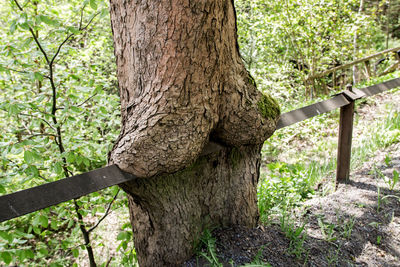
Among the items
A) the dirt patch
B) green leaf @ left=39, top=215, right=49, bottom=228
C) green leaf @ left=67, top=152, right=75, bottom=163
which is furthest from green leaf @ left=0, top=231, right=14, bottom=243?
the dirt patch

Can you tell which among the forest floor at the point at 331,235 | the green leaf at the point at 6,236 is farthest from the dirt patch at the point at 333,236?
the green leaf at the point at 6,236

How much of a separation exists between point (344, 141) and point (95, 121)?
A: 283 cm

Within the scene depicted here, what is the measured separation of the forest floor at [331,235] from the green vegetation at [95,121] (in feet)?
0.14

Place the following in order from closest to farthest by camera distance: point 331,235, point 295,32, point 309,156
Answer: point 331,235 < point 309,156 < point 295,32

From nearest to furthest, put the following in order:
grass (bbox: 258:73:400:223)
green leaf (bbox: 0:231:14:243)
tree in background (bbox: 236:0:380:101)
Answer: green leaf (bbox: 0:231:14:243) < grass (bbox: 258:73:400:223) < tree in background (bbox: 236:0:380:101)

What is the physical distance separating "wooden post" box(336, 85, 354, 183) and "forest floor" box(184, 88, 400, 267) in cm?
14

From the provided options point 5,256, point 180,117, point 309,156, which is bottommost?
point 309,156

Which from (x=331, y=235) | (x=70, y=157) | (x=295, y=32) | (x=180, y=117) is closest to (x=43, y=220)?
(x=70, y=157)

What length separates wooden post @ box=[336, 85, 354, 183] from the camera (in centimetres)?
338

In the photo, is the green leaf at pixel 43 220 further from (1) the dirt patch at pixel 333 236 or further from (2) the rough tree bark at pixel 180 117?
(1) the dirt patch at pixel 333 236

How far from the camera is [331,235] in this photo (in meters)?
2.59

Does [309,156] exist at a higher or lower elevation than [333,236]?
lower

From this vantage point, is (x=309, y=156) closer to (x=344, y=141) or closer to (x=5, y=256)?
(x=344, y=141)

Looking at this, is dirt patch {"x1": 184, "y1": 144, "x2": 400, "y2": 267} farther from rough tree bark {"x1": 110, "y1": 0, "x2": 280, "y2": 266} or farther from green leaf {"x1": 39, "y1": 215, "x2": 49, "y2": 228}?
green leaf {"x1": 39, "y1": 215, "x2": 49, "y2": 228}
